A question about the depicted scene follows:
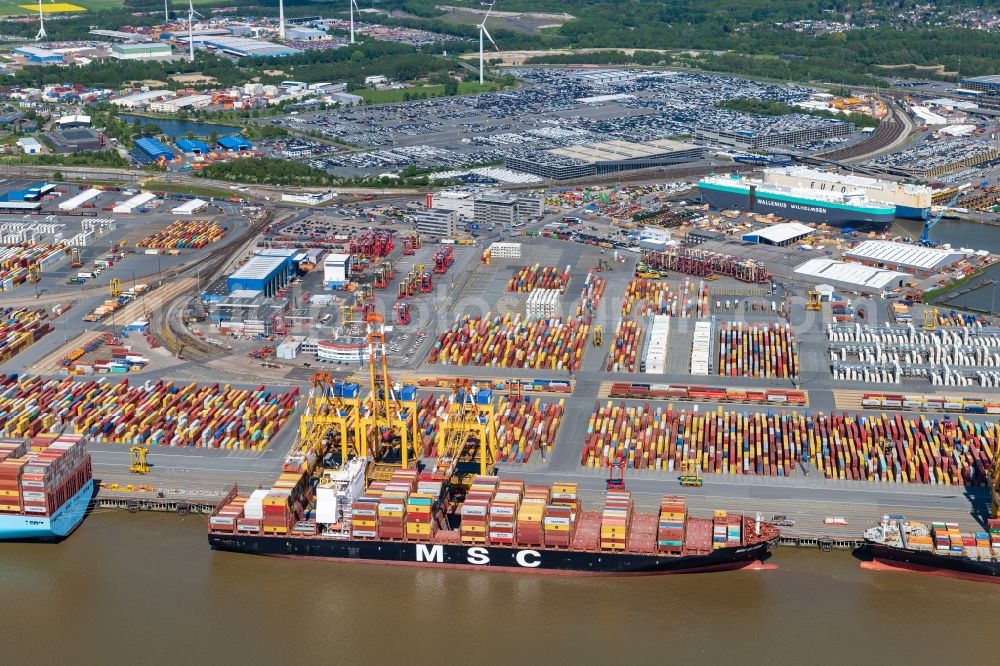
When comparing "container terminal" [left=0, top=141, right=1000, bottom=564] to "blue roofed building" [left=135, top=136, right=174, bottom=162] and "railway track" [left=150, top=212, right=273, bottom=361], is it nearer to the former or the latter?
"railway track" [left=150, top=212, right=273, bottom=361]

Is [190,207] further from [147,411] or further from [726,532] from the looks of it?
[726,532]

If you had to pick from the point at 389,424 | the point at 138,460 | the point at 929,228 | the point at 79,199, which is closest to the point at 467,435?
the point at 389,424

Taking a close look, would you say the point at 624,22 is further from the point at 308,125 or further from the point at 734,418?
the point at 734,418

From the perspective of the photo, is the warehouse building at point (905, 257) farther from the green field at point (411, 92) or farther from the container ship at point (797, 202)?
the green field at point (411, 92)

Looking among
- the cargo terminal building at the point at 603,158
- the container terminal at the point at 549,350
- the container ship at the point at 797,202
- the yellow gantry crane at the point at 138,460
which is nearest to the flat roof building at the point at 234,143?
the container terminal at the point at 549,350

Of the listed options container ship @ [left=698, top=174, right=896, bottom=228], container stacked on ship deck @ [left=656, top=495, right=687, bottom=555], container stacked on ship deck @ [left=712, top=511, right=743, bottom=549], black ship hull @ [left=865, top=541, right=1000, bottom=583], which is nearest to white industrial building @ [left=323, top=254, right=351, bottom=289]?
container ship @ [left=698, top=174, right=896, bottom=228]

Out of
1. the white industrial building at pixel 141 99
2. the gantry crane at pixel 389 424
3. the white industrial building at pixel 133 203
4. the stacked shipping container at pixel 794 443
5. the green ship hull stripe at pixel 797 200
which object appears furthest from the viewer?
the white industrial building at pixel 141 99

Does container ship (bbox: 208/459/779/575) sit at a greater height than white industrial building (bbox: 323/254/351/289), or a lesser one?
lesser
